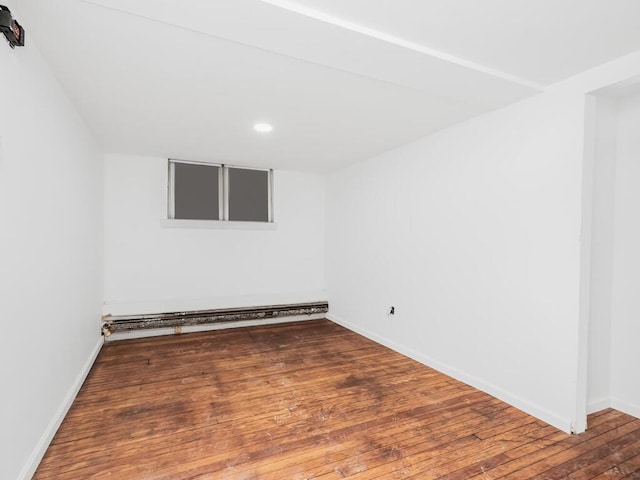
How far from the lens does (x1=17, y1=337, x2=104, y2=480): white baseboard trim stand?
1.75m

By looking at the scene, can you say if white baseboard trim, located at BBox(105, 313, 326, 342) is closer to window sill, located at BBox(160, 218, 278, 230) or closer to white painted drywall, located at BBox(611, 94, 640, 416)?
window sill, located at BBox(160, 218, 278, 230)

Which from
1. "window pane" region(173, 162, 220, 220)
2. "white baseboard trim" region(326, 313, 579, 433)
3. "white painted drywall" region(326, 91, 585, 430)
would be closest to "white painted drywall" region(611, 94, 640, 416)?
"white painted drywall" region(326, 91, 585, 430)

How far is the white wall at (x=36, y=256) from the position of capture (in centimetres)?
158

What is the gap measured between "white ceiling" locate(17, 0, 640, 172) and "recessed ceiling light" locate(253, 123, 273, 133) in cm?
11

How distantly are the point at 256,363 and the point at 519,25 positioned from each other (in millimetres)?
3473

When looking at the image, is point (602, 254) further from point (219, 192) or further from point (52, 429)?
point (219, 192)

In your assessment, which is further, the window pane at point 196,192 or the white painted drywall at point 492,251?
the window pane at point 196,192

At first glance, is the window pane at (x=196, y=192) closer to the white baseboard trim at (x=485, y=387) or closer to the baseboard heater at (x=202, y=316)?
the baseboard heater at (x=202, y=316)

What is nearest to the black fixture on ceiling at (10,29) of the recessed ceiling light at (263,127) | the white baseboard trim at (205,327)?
the recessed ceiling light at (263,127)

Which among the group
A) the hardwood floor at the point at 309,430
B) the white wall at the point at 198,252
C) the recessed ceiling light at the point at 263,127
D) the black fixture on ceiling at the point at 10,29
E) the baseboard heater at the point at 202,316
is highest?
the recessed ceiling light at the point at 263,127

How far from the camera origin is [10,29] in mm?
1460

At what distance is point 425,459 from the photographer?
1.96m

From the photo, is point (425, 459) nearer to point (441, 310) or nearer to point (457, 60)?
point (441, 310)

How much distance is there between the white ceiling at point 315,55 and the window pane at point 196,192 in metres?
1.51
